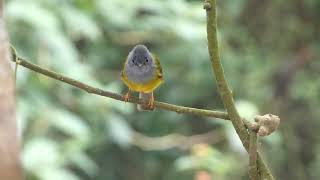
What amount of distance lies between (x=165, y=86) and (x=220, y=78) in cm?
364

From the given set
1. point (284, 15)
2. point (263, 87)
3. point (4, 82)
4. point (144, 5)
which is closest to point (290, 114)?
point (263, 87)

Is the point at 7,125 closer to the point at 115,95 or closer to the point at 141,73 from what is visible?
the point at 115,95

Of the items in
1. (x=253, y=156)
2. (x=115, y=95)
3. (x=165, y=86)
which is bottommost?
→ (x=253, y=156)

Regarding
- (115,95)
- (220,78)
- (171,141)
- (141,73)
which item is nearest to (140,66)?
(141,73)

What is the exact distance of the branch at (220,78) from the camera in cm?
133

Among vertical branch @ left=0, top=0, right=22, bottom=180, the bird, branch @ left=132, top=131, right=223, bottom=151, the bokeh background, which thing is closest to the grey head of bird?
the bird

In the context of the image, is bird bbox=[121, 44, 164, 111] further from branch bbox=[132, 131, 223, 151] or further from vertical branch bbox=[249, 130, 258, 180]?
branch bbox=[132, 131, 223, 151]

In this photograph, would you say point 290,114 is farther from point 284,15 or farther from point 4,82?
point 4,82

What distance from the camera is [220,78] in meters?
1.40

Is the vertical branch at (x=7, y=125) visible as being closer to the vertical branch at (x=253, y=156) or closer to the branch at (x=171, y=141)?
the vertical branch at (x=253, y=156)

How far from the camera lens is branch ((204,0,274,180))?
1.33 m

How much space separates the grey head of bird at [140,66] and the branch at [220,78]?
874 mm

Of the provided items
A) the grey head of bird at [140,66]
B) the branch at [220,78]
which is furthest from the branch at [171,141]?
the branch at [220,78]

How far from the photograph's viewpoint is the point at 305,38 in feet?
18.1
